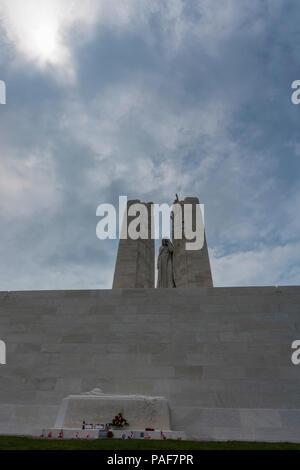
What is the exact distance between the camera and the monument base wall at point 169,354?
9781 mm

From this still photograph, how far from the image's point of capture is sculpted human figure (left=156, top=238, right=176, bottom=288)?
17714 mm

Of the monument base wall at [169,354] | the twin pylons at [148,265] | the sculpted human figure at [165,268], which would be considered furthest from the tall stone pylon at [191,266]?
the monument base wall at [169,354]

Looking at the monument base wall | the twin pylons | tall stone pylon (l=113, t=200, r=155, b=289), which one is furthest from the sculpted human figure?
the monument base wall

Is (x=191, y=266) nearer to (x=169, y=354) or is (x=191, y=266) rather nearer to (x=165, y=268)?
(x=165, y=268)

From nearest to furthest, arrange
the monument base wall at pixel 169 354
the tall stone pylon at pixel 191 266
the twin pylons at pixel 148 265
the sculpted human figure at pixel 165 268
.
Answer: the monument base wall at pixel 169 354 < the sculpted human figure at pixel 165 268 < the tall stone pylon at pixel 191 266 < the twin pylons at pixel 148 265

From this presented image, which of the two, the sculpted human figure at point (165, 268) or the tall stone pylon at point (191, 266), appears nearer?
the sculpted human figure at point (165, 268)

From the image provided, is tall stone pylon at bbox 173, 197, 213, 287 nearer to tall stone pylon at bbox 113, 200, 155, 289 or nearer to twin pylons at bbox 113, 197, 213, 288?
twin pylons at bbox 113, 197, 213, 288

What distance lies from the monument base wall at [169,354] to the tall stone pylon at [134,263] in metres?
8.15

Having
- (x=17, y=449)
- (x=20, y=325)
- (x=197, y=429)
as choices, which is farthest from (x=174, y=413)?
(x=20, y=325)

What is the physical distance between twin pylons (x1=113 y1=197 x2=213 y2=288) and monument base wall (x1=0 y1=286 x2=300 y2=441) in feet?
26.3

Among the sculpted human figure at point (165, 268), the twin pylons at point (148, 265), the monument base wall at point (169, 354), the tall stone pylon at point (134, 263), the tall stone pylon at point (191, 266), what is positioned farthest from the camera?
the tall stone pylon at point (134, 263)

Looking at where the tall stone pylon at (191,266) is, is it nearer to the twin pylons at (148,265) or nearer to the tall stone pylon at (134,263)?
the twin pylons at (148,265)

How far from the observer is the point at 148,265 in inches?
909

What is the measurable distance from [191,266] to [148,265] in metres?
3.18
